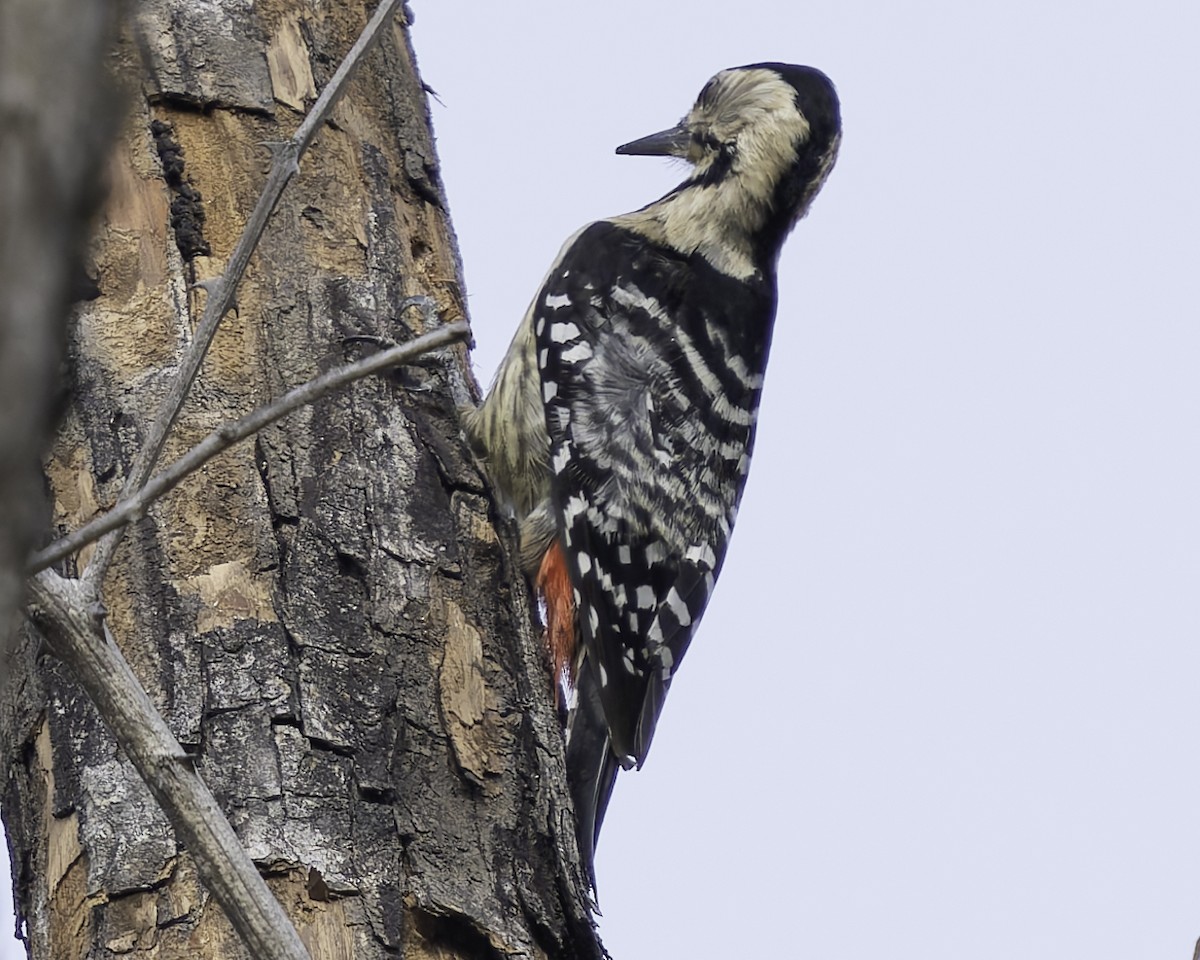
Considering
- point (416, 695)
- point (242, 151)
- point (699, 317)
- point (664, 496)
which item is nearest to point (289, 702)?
point (416, 695)

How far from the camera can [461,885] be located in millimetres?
2434

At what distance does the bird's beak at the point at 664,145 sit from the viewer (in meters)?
4.86

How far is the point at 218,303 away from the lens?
1806 mm

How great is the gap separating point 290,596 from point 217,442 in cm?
109

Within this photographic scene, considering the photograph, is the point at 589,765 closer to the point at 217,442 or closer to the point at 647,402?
the point at 647,402

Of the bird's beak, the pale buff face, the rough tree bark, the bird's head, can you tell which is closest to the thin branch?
the rough tree bark

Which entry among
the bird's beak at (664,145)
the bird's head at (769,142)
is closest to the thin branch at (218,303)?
the bird's head at (769,142)

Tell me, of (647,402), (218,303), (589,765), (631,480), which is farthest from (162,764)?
(647,402)

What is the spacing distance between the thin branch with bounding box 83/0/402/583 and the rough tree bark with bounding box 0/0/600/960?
33 cm

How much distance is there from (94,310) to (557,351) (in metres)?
1.34

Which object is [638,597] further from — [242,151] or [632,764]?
[242,151]

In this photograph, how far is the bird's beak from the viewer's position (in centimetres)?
486

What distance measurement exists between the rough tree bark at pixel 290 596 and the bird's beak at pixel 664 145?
1539 mm

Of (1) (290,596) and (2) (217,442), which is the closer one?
(2) (217,442)
